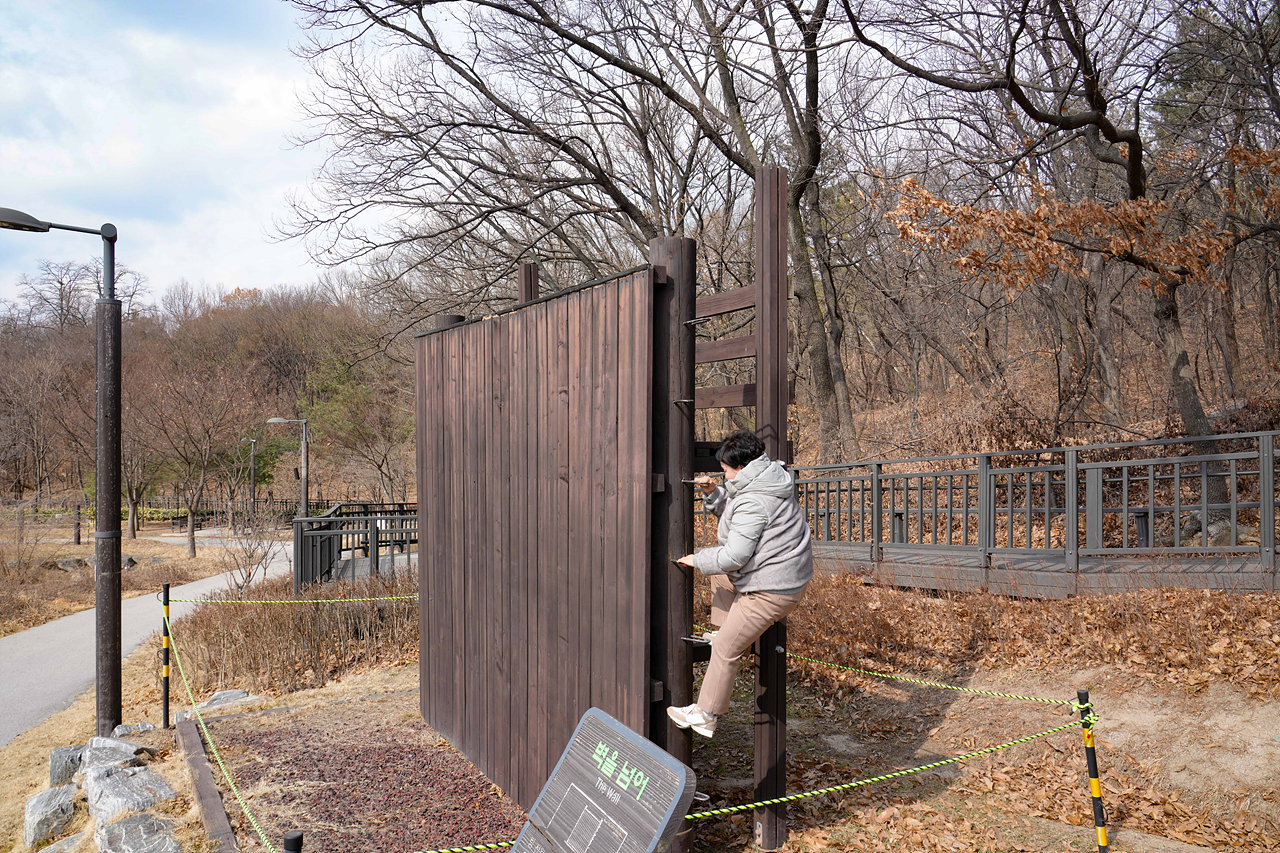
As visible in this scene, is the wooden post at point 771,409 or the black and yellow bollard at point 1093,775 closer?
the black and yellow bollard at point 1093,775

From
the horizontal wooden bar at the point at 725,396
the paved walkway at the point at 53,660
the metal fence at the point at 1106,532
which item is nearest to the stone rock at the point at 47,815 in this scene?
the paved walkway at the point at 53,660

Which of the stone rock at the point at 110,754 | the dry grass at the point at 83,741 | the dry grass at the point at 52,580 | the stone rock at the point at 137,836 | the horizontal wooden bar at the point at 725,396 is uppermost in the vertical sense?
the horizontal wooden bar at the point at 725,396

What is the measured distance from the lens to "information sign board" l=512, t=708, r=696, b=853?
9.68ft

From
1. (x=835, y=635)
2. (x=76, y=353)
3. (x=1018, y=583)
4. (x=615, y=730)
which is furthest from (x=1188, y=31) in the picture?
(x=76, y=353)

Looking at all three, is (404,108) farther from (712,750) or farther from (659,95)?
(712,750)

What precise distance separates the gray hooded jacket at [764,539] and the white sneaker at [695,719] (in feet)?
2.16

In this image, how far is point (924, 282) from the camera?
808 inches

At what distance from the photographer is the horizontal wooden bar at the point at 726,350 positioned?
4.74 m

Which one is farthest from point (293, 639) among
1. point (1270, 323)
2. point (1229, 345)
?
point (1270, 323)

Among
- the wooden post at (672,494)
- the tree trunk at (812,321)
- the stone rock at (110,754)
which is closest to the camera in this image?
the wooden post at (672,494)

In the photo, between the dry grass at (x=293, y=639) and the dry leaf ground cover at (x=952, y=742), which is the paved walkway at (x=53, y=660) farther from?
the dry leaf ground cover at (x=952, y=742)

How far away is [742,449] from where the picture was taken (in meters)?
4.24

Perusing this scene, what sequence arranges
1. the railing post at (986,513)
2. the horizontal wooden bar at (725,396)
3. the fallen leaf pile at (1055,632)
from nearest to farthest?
1. the horizontal wooden bar at (725,396)
2. the fallen leaf pile at (1055,632)
3. the railing post at (986,513)

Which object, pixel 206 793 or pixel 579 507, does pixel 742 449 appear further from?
pixel 206 793
